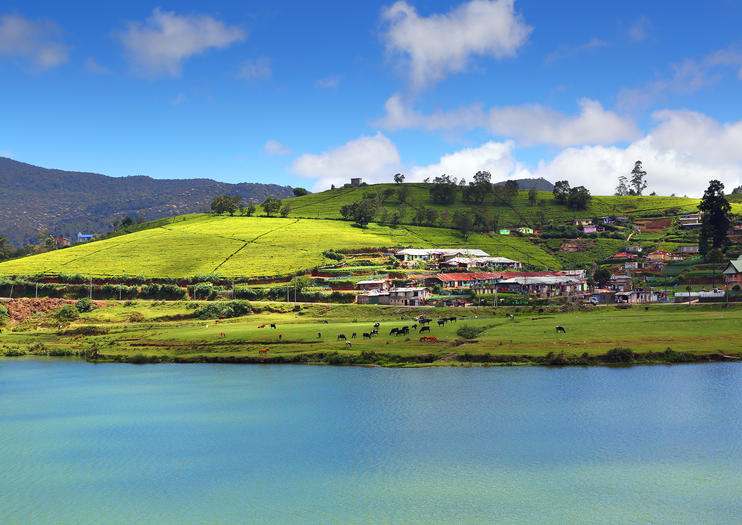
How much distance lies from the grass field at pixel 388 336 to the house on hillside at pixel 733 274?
2906 cm

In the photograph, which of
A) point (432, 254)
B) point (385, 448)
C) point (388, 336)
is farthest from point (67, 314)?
point (385, 448)

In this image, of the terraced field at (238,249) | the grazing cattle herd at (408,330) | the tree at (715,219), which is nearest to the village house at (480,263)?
the terraced field at (238,249)

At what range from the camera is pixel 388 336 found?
78438mm

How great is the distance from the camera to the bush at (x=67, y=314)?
107375 mm

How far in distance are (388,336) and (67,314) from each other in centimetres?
6316

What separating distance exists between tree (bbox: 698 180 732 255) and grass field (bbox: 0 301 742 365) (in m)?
63.4

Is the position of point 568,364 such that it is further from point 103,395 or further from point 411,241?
point 411,241

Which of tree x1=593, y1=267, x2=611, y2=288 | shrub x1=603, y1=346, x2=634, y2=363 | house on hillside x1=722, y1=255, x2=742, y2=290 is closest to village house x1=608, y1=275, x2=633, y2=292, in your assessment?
tree x1=593, y1=267, x2=611, y2=288

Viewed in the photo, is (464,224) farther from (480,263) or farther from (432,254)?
(480,263)

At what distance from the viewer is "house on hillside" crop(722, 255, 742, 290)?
114 m

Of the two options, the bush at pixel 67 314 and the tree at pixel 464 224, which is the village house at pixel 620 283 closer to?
the tree at pixel 464 224

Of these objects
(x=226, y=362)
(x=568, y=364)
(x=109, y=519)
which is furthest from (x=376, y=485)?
(x=226, y=362)

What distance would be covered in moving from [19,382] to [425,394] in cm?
4423

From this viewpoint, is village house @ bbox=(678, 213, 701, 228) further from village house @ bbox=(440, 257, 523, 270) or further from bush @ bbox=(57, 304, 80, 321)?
bush @ bbox=(57, 304, 80, 321)
